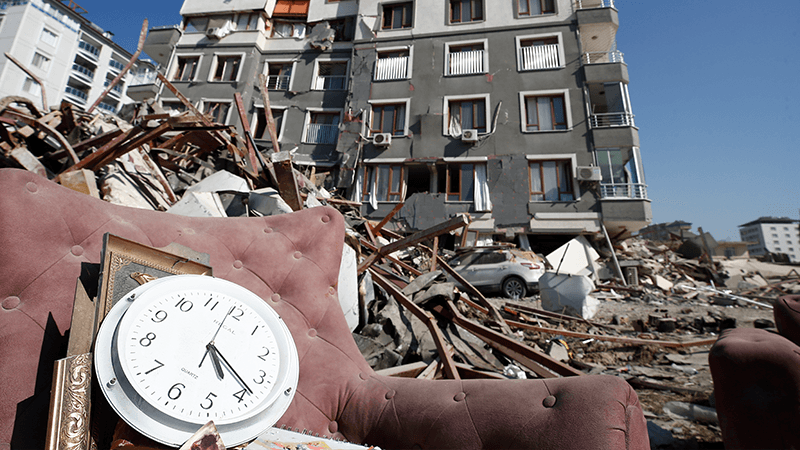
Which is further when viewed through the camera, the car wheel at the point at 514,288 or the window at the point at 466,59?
the window at the point at 466,59

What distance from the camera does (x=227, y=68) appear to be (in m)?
17.4

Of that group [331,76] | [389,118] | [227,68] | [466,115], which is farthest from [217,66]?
[466,115]

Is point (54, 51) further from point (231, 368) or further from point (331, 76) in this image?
point (231, 368)

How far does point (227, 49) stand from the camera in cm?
1752

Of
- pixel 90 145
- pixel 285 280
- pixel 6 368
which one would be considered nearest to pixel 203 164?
pixel 90 145

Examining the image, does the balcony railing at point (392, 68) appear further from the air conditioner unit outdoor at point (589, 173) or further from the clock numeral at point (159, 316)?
the clock numeral at point (159, 316)

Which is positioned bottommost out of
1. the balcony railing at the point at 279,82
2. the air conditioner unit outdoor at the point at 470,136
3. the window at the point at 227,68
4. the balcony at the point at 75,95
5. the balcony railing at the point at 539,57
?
the air conditioner unit outdoor at the point at 470,136

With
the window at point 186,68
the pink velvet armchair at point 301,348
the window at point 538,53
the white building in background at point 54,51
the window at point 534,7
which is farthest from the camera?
the white building in background at point 54,51

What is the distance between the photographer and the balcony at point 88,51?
38.0m

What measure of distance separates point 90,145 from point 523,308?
626cm

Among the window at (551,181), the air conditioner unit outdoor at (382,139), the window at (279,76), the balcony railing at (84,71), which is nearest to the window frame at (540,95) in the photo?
the window at (551,181)

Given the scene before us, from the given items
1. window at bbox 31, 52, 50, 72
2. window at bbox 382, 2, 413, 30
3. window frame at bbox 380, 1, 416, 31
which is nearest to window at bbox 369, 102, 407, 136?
window frame at bbox 380, 1, 416, 31

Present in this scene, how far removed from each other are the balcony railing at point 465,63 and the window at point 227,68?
1046cm

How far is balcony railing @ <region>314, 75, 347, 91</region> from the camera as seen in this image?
16.4 m
